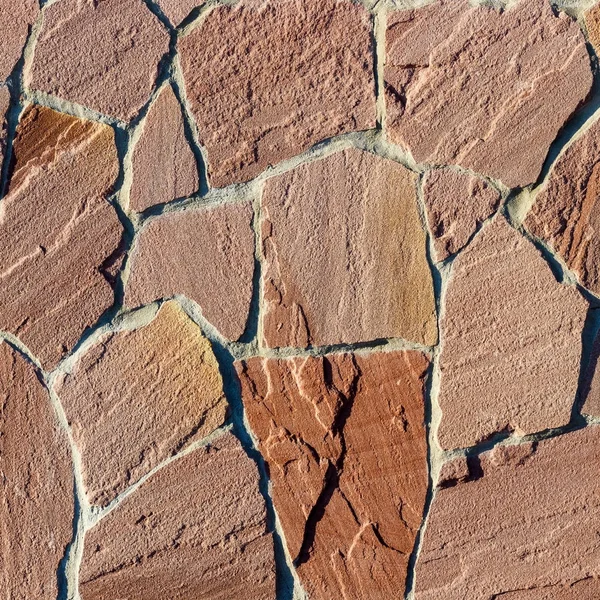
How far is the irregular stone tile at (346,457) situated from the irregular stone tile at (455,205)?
0.18 meters

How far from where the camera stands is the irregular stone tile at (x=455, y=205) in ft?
3.75

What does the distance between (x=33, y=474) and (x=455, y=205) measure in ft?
2.40

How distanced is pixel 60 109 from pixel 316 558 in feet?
2.49

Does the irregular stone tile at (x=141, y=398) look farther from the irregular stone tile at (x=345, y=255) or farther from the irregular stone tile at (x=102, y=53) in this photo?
the irregular stone tile at (x=102, y=53)

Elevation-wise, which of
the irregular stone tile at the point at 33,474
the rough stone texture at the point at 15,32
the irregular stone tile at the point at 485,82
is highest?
the rough stone texture at the point at 15,32

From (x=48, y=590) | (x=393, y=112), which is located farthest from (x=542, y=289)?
(x=48, y=590)

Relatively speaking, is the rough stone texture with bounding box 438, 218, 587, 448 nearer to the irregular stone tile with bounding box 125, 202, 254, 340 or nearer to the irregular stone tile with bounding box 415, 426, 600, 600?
the irregular stone tile with bounding box 415, 426, 600, 600

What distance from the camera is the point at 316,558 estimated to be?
119 centimetres

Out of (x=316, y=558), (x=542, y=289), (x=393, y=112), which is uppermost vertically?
(x=393, y=112)

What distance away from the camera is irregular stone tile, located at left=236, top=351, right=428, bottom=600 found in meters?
1.16

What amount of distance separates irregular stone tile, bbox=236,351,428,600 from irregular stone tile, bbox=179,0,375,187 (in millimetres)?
318

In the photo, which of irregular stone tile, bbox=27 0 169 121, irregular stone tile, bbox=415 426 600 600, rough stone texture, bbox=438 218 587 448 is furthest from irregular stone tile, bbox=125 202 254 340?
irregular stone tile, bbox=415 426 600 600

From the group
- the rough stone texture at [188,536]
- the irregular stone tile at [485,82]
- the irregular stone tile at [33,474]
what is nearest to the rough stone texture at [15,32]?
the irregular stone tile at [33,474]

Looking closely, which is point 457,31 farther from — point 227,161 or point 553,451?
point 553,451
